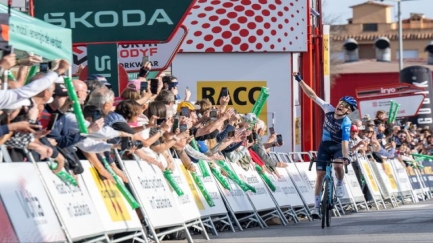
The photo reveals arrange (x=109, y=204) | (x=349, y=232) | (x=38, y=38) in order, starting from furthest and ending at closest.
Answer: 1. (x=349, y=232)
2. (x=38, y=38)
3. (x=109, y=204)

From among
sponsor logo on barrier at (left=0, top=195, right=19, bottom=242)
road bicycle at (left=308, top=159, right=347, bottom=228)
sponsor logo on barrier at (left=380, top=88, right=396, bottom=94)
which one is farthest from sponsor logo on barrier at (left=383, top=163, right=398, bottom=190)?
sponsor logo on barrier at (left=0, top=195, right=19, bottom=242)

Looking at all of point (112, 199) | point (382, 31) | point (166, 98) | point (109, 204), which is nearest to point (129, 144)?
point (112, 199)

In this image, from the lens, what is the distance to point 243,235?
1700 cm

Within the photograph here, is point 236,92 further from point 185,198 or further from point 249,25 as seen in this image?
point 185,198

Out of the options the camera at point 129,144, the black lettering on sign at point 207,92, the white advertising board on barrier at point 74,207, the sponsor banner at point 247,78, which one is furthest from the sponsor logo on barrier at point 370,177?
the white advertising board on barrier at point 74,207

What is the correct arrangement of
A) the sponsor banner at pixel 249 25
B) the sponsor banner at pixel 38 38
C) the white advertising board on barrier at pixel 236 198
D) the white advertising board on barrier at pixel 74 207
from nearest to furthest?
the white advertising board on barrier at pixel 74 207 < the sponsor banner at pixel 38 38 < the white advertising board on barrier at pixel 236 198 < the sponsor banner at pixel 249 25

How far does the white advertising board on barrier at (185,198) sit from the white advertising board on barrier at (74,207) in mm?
2866

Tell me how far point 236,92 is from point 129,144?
46.6 feet

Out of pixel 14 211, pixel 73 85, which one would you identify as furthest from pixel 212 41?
pixel 14 211

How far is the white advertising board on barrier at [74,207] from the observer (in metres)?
12.0

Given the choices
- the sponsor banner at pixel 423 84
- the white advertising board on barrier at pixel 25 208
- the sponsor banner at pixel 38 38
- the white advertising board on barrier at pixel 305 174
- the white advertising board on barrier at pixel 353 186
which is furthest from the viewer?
the sponsor banner at pixel 423 84

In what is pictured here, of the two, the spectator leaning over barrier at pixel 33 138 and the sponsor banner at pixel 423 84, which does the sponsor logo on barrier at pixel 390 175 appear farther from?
the sponsor banner at pixel 423 84

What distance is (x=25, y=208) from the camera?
36.9ft

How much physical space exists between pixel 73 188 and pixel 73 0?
526 centimetres
